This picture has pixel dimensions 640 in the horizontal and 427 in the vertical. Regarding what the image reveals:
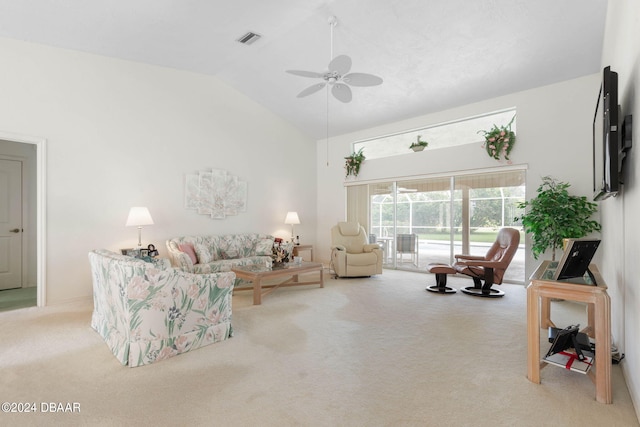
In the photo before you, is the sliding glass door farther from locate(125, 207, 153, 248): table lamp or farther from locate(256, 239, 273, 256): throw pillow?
locate(125, 207, 153, 248): table lamp

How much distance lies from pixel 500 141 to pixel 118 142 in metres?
5.88

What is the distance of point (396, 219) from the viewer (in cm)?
702

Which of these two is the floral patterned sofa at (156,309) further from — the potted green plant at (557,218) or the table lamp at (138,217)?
the potted green plant at (557,218)

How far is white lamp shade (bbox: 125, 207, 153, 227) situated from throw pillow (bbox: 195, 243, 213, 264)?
83 centimetres

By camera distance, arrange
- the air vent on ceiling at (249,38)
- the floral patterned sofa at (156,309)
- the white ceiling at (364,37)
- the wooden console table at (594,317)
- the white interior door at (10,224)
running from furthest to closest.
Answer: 1. the white interior door at (10,224)
2. the air vent on ceiling at (249,38)
3. the white ceiling at (364,37)
4. the floral patterned sofa at (156,309)
5. the wooden console table at (594,317)

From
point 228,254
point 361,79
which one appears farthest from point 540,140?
point 228,254

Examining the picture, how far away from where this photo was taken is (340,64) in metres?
3.44

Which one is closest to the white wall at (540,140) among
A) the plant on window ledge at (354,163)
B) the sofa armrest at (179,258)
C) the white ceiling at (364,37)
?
the white ceiling at (364,37)

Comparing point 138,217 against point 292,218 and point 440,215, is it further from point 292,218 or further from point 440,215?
point 440,215

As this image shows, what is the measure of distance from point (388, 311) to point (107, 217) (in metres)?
4.08

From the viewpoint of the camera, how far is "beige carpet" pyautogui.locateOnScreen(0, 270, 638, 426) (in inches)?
74.0

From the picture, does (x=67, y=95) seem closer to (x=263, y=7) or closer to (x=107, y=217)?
(x=107, y=217)

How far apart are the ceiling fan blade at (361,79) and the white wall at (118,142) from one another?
3266 mm

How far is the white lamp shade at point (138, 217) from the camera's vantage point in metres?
4.63
